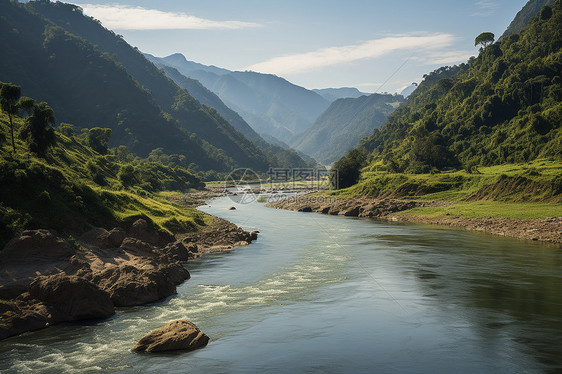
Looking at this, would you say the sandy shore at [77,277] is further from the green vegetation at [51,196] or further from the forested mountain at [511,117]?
the forested mountain at [511,117]

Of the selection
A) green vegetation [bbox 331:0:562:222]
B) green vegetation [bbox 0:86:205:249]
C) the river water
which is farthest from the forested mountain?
A: green vegetation [bbox 0:86:205:249]

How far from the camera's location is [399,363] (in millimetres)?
25750

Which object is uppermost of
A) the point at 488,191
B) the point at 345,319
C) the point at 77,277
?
the point at 488,191

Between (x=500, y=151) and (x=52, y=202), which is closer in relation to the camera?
(x=52, y=202)

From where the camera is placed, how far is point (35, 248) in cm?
3903

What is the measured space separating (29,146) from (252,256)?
38.8 meters

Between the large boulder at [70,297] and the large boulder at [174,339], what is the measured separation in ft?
25.3

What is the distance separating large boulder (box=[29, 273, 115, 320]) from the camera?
32.4m

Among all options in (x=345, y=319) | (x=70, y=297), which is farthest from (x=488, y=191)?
(x=70, y=297)

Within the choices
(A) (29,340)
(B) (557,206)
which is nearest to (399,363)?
(A) (29,340)

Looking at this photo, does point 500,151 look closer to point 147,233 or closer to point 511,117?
point 511,117

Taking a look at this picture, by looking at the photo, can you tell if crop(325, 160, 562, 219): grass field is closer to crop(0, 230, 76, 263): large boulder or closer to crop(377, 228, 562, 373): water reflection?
crop(377, 228, 562, 373): water reflection

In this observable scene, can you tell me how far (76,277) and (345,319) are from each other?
21817 mm

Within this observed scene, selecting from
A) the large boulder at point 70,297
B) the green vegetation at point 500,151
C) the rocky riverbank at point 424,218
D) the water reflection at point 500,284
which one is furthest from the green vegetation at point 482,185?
the large boulder at point 70,297
